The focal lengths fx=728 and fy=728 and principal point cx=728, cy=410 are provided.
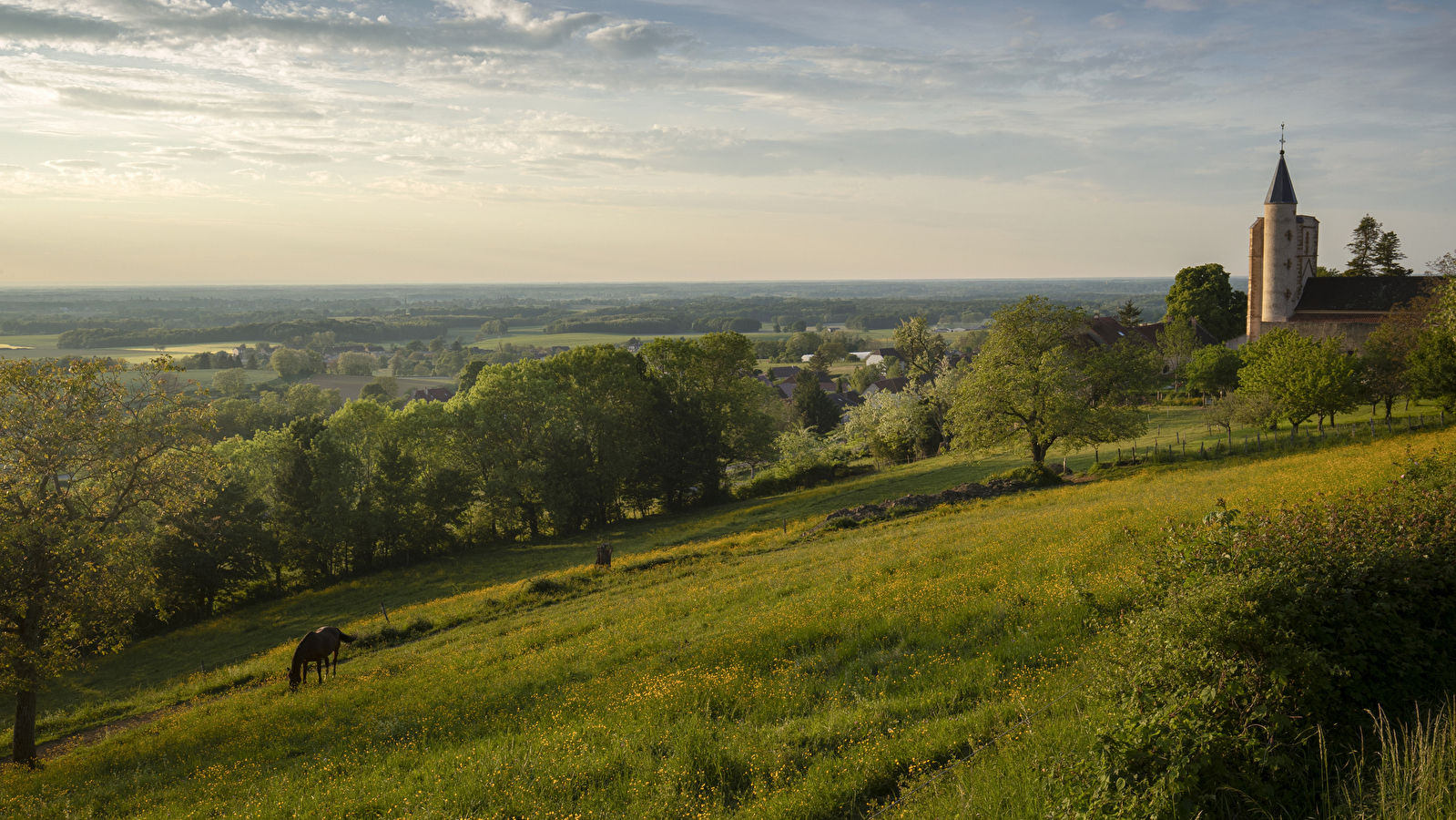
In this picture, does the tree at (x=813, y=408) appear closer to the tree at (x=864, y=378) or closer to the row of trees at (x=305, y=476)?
the row of trees at (x=305, y=476)

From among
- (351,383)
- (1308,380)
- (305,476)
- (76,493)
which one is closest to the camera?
(76,493)

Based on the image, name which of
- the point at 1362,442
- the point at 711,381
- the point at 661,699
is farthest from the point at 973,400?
the point at 661,699

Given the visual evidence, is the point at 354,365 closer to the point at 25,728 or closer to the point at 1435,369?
the point at 25,728

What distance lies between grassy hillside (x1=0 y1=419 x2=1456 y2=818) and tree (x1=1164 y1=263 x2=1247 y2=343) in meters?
64.9

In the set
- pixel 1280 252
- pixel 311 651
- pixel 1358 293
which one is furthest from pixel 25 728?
pixel 1358 293

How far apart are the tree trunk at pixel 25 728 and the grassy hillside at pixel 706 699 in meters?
0.97

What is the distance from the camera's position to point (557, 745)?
428 inches

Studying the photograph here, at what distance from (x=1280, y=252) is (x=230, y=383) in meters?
162

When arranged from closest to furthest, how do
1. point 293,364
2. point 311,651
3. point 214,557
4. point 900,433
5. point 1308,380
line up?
1. point 311,651
2. point 1308,380
3. point 214,557
4. point 900,433
5. point 293,364

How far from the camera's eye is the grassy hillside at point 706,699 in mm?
8688

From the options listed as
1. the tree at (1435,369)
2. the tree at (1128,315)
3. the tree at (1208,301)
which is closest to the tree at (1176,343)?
the tree at (1208,301)

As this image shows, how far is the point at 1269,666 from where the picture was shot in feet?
21.1

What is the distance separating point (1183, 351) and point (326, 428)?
8403 centimetres

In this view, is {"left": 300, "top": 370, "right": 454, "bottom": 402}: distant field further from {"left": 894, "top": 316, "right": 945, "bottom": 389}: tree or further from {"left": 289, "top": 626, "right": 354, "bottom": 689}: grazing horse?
{"left": 289, "top": 626, "right": 354, "bottom": 689}: grazing horse
